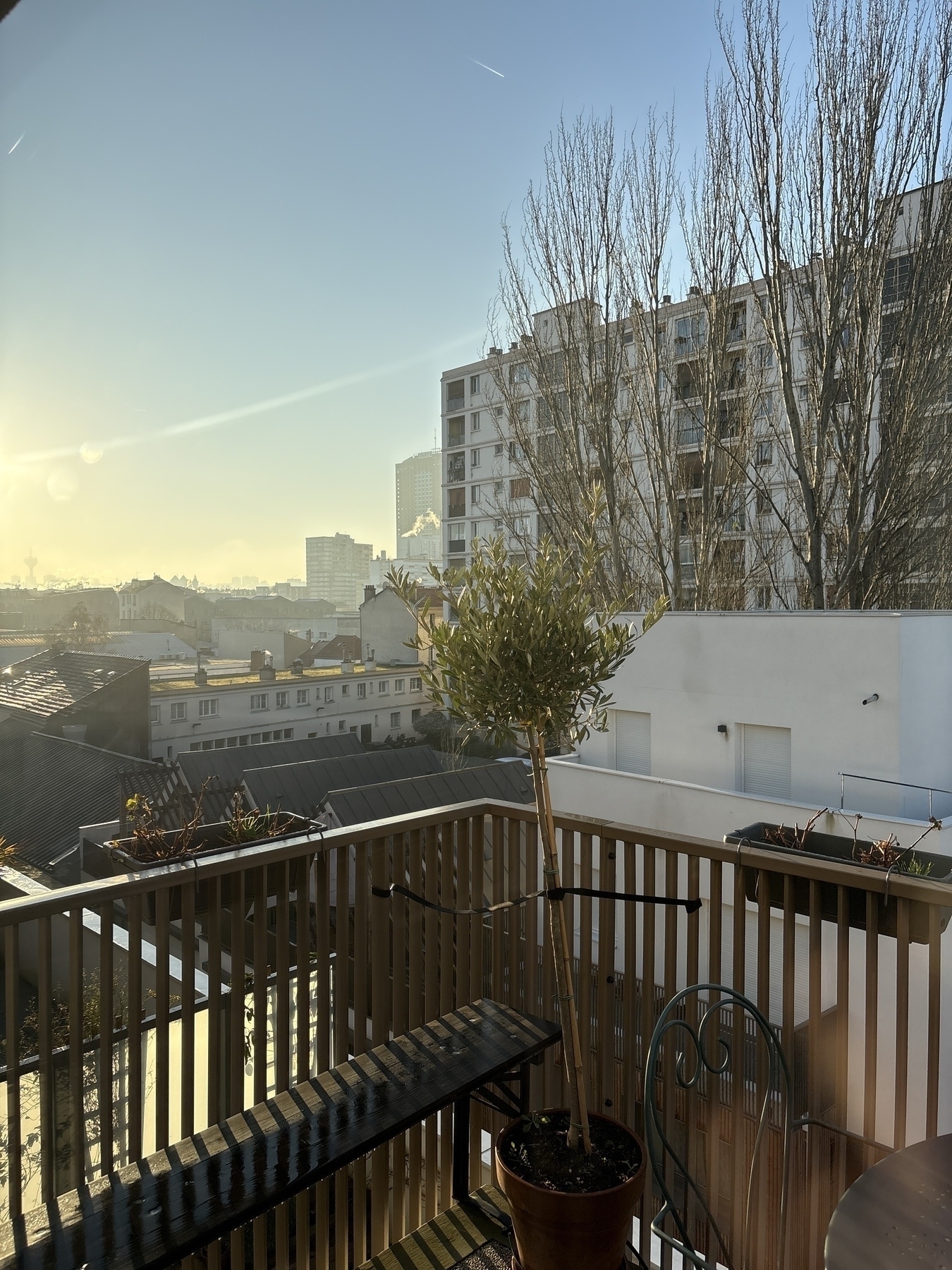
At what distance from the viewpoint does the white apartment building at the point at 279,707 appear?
6215 millimetres

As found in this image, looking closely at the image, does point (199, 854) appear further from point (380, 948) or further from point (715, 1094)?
point (715, 1094)

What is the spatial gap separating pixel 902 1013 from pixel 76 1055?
1509 millimetres

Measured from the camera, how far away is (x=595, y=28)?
524 cm

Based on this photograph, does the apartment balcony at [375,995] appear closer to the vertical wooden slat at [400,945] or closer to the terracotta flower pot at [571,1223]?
the vertical wooden slat at [400,945]

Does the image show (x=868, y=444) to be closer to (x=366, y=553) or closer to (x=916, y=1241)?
(x=366, y=553)

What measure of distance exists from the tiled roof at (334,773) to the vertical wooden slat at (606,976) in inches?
210

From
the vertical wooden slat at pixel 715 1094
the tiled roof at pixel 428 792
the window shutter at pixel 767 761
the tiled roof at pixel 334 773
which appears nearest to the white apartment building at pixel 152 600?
the tiled roof at pixel 428 792

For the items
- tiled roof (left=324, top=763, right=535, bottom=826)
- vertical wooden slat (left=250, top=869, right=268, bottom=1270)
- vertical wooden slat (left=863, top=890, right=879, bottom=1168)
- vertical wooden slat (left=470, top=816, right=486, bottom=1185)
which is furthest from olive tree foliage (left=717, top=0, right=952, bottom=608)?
vertical wooden slat (left=250, top=869, right=268, bottom=1270)

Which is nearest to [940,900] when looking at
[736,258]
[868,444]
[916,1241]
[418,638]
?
[916,1241]

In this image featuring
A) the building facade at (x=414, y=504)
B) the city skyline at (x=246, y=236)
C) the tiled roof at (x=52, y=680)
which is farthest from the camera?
the building facade at (x=414, y=504)

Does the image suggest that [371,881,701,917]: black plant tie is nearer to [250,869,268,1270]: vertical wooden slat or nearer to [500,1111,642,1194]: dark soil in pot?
[250,869,268,1270]: vertical wooden slat

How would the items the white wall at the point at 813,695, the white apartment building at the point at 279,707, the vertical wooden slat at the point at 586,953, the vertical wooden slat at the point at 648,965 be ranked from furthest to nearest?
the white wall at the point at 813,695, the white apartment building at the point at 279,707, the vertical wooden slat at the point at 586,953, the vertical wooden slat at the point at 648,965

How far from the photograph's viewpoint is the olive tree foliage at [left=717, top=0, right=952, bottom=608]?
20.7 feet

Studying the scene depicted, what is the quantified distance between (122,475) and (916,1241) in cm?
598
